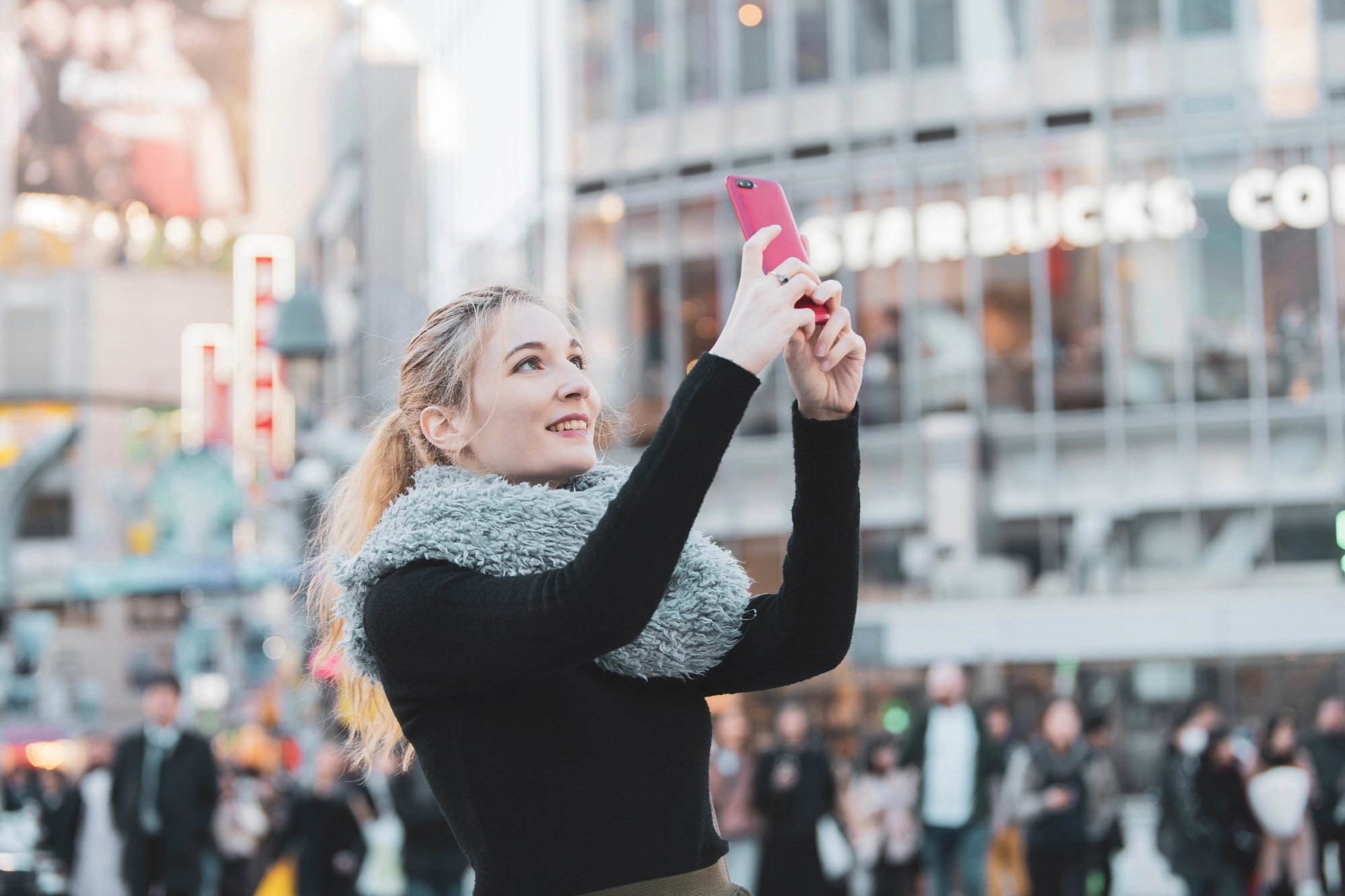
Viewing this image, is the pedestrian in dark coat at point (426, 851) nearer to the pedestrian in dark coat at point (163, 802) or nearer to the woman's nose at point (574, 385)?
the pedestrian in dark coat at point (163, 802)

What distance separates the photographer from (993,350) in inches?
1015

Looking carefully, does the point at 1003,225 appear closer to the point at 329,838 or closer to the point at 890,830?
the point at 890,830

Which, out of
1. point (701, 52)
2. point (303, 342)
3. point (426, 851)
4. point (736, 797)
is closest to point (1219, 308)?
point (701, 52)

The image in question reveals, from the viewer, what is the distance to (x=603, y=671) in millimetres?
2002

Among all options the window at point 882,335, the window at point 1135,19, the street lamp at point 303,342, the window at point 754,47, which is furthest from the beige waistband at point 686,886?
the window at point 754,47

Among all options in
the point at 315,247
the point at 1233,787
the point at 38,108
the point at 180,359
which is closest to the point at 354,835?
the point at 1233,787

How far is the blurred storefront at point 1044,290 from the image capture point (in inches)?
940

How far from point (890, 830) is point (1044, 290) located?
16198 millimetres

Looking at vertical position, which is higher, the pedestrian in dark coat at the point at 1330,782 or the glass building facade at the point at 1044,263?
the glass building facade at the point at 1044,263

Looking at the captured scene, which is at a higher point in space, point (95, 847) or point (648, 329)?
point (648, 329)

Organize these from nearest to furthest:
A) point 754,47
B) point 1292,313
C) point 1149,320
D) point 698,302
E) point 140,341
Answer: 1. point 1292,313
2. point 1149,320
3. point 754,47
4. point 698,302
5. point 140,341

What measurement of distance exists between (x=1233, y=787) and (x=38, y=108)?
43.2 meters

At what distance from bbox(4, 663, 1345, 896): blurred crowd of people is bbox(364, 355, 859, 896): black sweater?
7.30m

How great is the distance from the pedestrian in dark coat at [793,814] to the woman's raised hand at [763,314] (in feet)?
27.4
